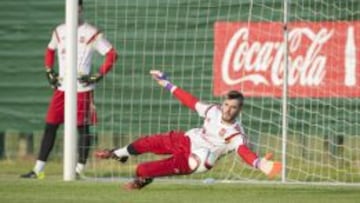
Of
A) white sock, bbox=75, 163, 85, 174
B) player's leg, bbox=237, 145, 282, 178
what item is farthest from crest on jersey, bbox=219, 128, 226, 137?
white sock, bbox=75, 163, 85, 174

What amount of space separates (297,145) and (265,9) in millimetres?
1797

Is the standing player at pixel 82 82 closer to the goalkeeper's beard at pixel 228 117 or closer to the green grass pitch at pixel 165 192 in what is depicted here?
the green grass pitch at pixel 165 192

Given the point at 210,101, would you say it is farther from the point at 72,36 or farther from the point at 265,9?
the point at 72,36

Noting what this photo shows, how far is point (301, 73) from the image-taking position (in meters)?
16.7

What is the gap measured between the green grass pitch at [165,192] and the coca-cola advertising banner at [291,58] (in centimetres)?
255

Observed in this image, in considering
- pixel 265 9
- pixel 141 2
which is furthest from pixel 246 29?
pixel 141 2

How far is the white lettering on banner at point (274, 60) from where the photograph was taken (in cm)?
1658

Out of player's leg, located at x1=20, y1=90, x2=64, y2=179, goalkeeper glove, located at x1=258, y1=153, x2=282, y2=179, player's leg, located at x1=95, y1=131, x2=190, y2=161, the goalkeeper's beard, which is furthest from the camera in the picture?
player's leg, located at x1=20, y1=90, x2=64, y2=179

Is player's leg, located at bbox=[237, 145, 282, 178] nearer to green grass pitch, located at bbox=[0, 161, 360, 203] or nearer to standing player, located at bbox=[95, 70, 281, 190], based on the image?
standing player, located at bbox=[95, 70, 281, 190]

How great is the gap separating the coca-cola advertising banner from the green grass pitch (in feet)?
8.38

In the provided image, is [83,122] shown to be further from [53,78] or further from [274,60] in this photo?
[274,60]

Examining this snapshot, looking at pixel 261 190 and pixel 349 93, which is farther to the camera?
pixel 349 93

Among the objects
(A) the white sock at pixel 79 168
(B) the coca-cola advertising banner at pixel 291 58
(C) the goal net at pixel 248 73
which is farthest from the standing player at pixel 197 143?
(B) the coca-cola advertising banner at pixel 291 58

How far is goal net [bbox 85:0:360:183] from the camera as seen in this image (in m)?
16.5
